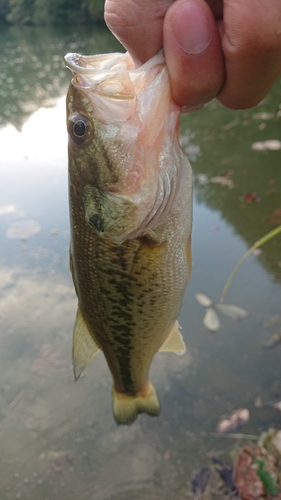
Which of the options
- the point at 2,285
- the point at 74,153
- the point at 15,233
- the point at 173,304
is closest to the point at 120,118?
the point at 74,153

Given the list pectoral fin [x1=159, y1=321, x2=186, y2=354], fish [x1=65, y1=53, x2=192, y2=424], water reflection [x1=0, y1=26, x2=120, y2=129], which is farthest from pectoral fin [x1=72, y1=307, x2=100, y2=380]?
water reflection [x1=0, y1=26, x2=120, y2=129]

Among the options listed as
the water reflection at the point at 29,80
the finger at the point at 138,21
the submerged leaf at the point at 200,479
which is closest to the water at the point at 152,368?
the submerged leaf at the point at 200,479

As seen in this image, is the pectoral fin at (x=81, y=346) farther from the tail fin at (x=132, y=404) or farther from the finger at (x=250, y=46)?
the finger at (x=250, y=46)

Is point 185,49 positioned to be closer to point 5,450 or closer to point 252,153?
point 5,450

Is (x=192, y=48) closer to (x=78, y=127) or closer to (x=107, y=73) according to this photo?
(x=107, y=73)

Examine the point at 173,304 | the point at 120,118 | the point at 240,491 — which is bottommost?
the point at 240,491

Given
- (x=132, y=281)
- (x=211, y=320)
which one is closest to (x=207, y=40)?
(x=132, y=281)

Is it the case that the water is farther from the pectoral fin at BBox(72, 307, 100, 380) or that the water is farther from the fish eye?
the fish eye
